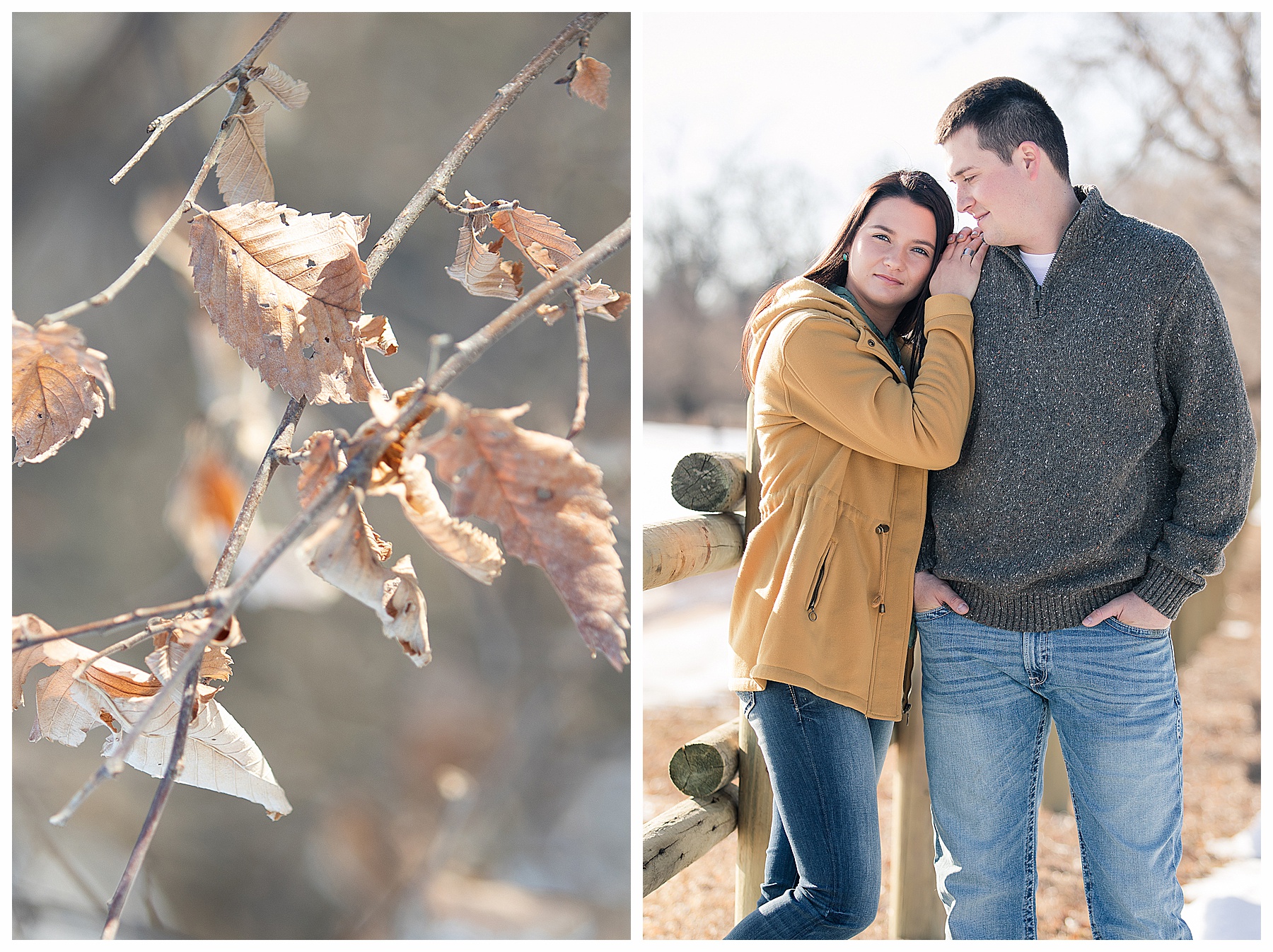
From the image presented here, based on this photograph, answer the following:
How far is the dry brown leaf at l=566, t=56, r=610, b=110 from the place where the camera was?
48 centimetres

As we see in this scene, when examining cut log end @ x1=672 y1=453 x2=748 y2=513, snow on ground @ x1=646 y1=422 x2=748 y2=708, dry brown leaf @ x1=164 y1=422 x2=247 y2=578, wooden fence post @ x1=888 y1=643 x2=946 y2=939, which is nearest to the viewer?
dry brown leaf @ x1=164 y1=422 x2=247 y2=578

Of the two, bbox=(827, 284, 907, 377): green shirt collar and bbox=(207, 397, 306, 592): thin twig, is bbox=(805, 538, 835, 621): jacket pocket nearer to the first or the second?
bbox=(827, 284, 907, 377): green shirt collar

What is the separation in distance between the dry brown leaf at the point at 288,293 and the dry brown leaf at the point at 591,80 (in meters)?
0.16

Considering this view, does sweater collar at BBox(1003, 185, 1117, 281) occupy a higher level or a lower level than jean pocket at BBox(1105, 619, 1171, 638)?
higher

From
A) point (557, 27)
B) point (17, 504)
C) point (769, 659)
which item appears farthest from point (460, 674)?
point (557, 27)

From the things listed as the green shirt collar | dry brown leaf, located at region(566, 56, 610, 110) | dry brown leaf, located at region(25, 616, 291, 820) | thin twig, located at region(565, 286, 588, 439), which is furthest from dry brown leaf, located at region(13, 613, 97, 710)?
the green shirt collar

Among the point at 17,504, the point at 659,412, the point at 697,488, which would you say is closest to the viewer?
the point at 17,504

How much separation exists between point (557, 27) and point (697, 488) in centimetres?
55

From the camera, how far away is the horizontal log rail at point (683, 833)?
3.27 ft

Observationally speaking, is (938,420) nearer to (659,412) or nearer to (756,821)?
(756,821)

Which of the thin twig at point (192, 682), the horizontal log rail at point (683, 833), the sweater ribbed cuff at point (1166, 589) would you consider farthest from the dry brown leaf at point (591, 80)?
the horizontal log rail at point (683, 833)

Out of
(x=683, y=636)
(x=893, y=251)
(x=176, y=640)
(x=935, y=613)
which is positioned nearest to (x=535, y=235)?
(x=176, y=640)

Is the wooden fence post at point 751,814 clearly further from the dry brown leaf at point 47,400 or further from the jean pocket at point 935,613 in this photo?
the dry brown leaf at point 47,400

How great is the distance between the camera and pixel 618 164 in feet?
2.67
